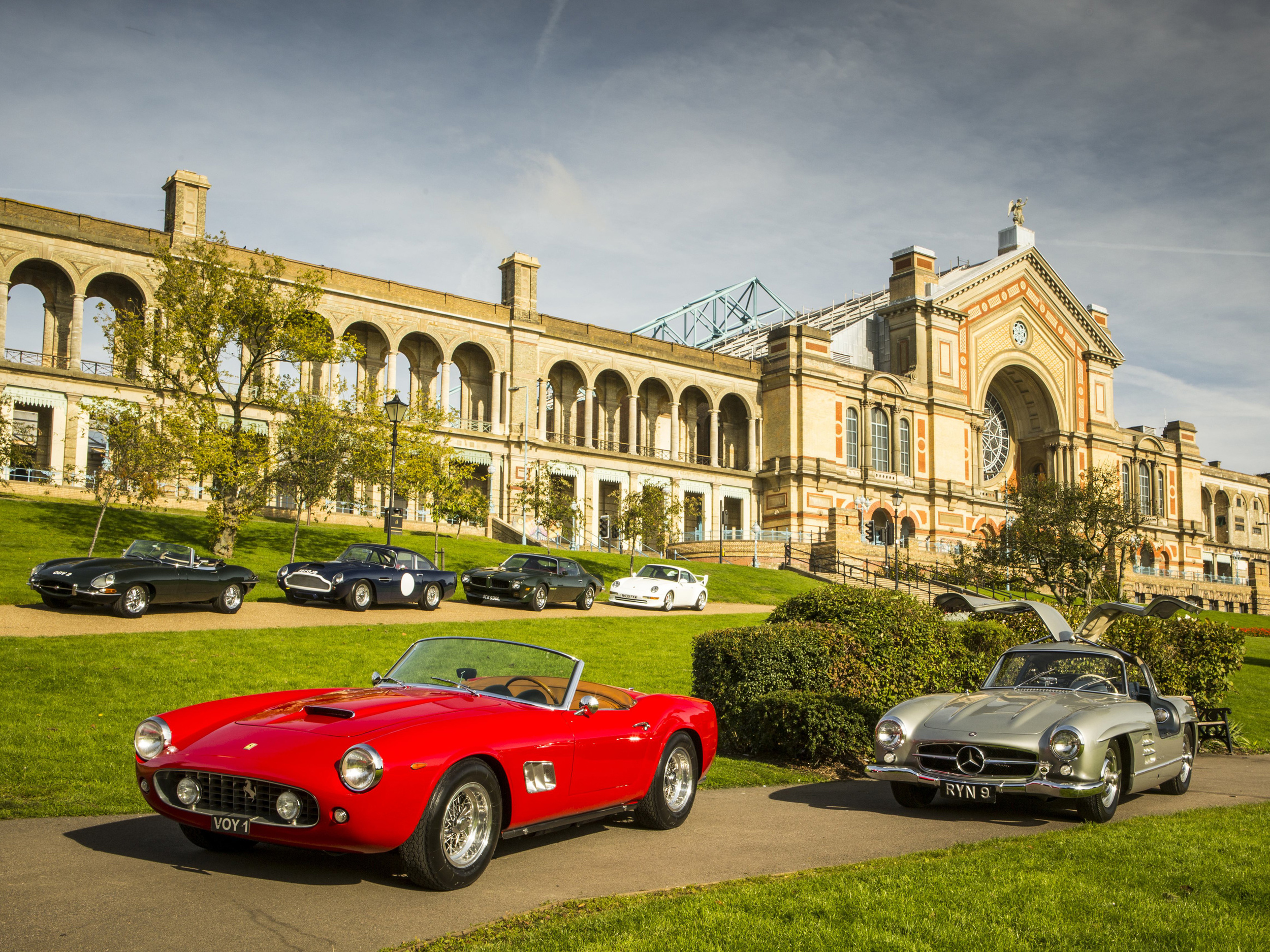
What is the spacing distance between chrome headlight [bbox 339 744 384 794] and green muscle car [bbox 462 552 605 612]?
60.1 feet

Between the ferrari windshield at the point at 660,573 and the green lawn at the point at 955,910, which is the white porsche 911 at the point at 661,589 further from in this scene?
the green lawn at the point at 955,910

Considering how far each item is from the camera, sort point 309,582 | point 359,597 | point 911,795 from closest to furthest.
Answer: point 911,795 → point 309,582 → point 359,597

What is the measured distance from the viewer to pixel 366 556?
22125mm

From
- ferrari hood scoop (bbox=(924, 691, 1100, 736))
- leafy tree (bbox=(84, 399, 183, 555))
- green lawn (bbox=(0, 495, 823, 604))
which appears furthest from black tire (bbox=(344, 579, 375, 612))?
ferrari hood scoop (bbox=(924, 691, 1100, 736))

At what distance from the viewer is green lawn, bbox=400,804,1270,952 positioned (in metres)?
4.71

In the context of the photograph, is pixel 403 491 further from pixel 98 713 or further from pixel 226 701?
pixel 226 701

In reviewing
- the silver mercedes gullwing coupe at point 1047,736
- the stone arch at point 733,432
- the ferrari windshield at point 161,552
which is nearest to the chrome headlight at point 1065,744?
the silver mercedes gullwing coupe at point 1047,736

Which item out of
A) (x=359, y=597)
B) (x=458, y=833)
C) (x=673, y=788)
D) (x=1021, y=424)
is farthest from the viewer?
(x=1021, y=424)

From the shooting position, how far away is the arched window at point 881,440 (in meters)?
61.9

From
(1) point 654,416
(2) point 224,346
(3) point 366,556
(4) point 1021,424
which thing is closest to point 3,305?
(2) point 224,346

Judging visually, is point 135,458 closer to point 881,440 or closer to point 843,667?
point 843,667

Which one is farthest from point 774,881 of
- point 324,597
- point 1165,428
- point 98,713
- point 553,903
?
point 1165,428

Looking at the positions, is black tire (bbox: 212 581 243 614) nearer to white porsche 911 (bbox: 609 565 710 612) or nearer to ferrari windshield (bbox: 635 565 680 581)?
white porsche 911 (bbox: 609 565 710 612)

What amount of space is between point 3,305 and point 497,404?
21351 millimetres
